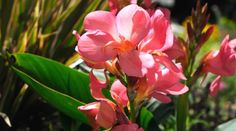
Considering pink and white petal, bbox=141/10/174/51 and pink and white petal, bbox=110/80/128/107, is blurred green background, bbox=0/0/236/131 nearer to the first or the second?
pink and white petal, bbox=110/80/128/107

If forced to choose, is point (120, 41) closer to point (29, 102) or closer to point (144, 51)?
point (144, 51)

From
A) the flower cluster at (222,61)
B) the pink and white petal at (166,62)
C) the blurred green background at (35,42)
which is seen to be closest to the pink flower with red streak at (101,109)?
the pink and white petal at (166,62)

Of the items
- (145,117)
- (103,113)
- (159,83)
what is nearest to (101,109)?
(103,113)

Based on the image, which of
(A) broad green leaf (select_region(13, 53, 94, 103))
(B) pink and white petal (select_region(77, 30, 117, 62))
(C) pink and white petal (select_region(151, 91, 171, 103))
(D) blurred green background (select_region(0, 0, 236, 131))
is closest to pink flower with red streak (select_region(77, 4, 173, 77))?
(B) pink and white petal (select_region(77, 30, 117, 62))

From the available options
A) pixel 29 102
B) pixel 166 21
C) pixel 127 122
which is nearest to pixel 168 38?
pixel 166 21

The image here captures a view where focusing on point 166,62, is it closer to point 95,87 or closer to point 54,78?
point 95,87

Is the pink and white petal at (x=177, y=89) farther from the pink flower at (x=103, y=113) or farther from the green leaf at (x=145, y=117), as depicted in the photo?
the green leaf at (x=145, y=117)
